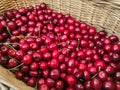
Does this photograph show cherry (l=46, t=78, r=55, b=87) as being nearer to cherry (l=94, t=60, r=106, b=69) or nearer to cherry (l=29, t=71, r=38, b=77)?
cherry (l=29, t=71, r=38, b=77)

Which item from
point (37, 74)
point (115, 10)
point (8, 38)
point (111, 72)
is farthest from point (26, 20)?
point (111, 72)

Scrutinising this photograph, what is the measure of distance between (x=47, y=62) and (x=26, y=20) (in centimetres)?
41

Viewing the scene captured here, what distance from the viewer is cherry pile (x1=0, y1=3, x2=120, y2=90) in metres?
1.10

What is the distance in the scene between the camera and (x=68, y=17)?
148cm

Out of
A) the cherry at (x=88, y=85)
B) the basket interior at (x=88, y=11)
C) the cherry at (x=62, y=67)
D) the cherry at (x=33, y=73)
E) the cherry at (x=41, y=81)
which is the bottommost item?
the cherry at (x=41, y=81)

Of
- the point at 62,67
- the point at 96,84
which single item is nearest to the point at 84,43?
the point at 62,67

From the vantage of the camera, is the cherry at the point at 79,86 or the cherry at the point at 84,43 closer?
the cherry at the point at 79,86

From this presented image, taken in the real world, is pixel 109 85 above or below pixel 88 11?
below

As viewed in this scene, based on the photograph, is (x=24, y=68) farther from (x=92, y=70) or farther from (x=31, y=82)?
(x=92, y=70)

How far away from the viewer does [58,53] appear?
47.3 inches

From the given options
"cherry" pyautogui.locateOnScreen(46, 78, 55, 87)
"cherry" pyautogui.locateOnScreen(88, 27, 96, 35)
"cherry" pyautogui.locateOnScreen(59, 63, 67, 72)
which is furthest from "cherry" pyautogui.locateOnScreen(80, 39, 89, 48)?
"cherry" pyautogui.locateOnScreen(46, 78, 55, 87)

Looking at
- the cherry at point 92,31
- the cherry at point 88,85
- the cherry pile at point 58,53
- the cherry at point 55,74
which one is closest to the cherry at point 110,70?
the cherry pile at point 58,53

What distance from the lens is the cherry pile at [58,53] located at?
3.60 ft

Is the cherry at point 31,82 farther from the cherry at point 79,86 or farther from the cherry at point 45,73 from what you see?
the cherry at point 79,86
